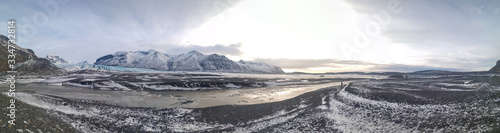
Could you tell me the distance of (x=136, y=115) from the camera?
64.6 feet

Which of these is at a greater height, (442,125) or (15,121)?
(15,121)

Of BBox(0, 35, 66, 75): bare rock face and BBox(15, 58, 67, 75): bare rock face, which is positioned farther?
BBox(15, 58, 67, 75): bare rock face

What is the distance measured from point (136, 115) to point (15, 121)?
9.70 meters

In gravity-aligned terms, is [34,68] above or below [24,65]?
below

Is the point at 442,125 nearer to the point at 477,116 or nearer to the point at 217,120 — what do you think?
the point at 477,116

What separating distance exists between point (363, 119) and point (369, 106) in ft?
18.3

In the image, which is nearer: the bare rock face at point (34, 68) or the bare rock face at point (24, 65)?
the bare rock face at point (24, 65)

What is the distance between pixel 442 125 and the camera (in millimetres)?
13375

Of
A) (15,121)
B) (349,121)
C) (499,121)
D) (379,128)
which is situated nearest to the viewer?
(15,121)

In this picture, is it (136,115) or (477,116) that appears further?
(136,115)

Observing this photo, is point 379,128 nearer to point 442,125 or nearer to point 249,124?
point 442,125

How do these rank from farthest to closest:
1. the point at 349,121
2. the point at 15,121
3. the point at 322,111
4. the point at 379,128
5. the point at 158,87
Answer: the point at 158,87 < the point at 322,111 < the point at 349,121 < the point at 379,128 < the point at 15,121

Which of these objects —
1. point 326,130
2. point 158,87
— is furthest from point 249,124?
point 158,87

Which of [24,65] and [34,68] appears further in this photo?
[34,68]
